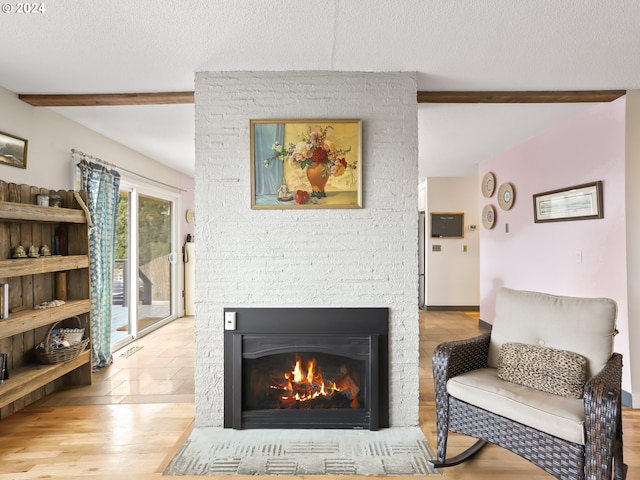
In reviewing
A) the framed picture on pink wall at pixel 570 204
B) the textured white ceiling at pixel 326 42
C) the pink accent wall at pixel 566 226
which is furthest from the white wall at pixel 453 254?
the textured white ceiling at pixel 326 42

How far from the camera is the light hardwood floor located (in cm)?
219

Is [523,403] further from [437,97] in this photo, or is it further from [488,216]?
[488,216]

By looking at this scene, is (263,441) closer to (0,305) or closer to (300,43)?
(0,305)

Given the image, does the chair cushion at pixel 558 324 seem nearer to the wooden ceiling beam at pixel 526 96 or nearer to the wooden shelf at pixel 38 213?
the wooden ceiling beam at pixel 526 96

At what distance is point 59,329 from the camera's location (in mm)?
3436

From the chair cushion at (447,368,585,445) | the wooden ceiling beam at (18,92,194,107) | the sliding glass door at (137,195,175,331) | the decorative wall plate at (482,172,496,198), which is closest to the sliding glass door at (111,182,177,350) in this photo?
the sliding glass door at (137,195,175,331)

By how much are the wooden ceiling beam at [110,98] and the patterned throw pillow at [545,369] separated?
2.82m

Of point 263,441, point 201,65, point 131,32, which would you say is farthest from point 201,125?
point 263,441

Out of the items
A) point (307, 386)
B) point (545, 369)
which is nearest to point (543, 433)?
point (545, 369)

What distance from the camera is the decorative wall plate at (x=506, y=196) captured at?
15.9ft

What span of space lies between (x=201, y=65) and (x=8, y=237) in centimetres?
189

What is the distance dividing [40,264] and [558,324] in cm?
346

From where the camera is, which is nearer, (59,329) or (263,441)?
(263,441)

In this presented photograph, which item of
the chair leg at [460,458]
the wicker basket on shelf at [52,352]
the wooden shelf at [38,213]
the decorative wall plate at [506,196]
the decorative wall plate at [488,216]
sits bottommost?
the chair leg at [460,458]
